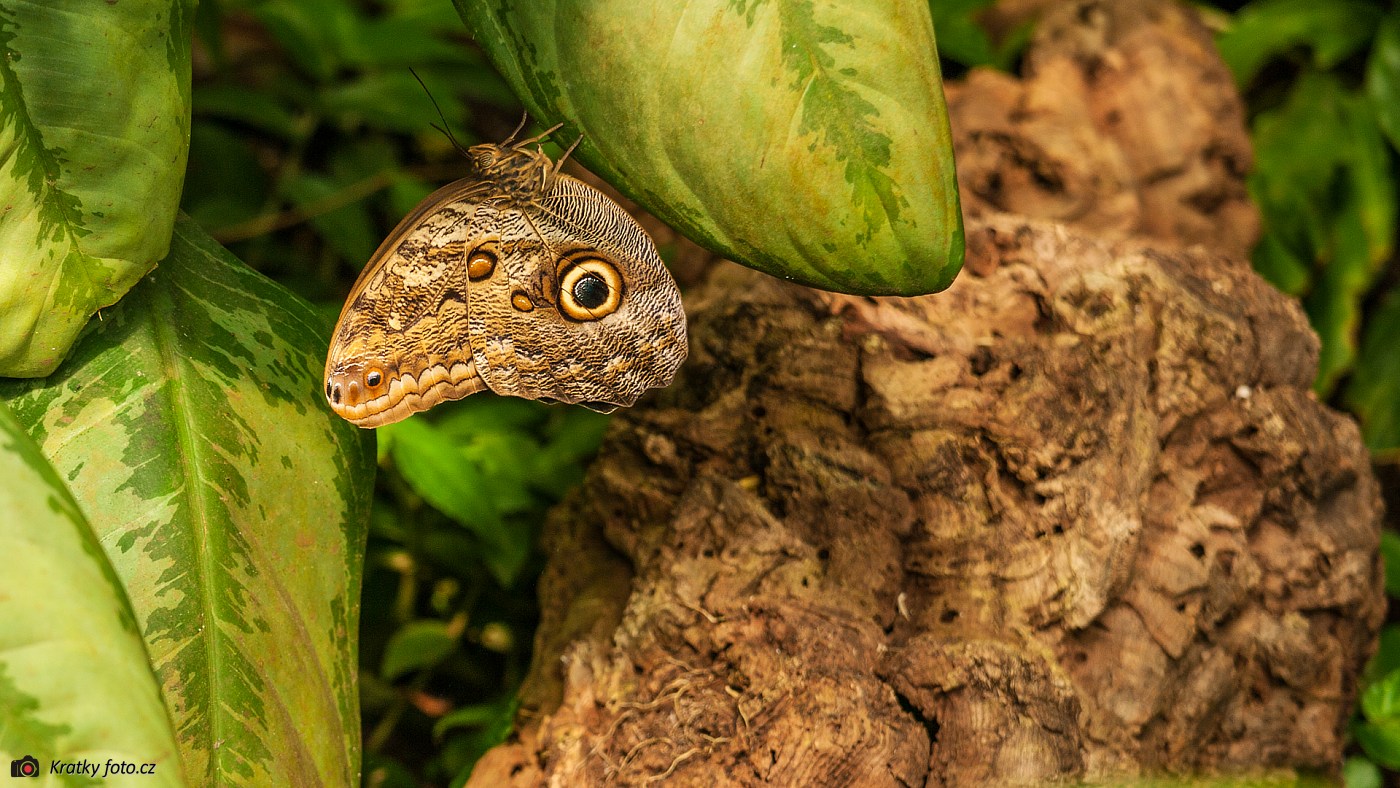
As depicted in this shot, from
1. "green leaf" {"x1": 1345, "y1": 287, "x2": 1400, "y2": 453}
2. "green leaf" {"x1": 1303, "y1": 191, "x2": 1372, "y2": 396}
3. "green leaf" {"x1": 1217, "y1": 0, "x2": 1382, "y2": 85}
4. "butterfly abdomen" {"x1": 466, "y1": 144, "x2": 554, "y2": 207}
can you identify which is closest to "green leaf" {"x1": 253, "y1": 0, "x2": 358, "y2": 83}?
"butterfly abdomen" {"x1": 466, "y1": 144, "x2": 554, "y2": 207}

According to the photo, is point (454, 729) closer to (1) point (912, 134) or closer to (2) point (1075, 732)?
(2) point (1075, 732)

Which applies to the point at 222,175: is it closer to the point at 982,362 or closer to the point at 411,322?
the point at 411,322

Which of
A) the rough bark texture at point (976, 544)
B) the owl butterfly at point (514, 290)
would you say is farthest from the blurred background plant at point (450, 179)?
the owl butterfly at point (514, 290)

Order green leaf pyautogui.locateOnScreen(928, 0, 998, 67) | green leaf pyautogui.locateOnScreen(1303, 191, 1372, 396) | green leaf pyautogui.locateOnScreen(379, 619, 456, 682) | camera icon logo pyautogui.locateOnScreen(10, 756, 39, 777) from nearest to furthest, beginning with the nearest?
camera icon logo pyautogui.locateOnScreen(10, 756, 39, 777) < green leaf pyautogui.locateOnScreen(379, 619, 456, 682) < green leaf pyautogui.locateOnScreen(928, 0, 998, 67) < green leaf pyautogui.locateOnScreen(1303, 191, 1372, 396)

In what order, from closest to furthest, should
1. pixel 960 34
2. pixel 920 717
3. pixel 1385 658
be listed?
pixel 920 717
pixel 1385 658
pixel 960 34

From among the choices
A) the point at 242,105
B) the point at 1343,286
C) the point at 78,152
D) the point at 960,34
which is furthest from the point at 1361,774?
the point at 242,105

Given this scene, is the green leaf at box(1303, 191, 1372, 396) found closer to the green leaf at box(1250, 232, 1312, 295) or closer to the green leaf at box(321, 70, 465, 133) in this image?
the green leaf at box(1250, 232, 1312, 295)
